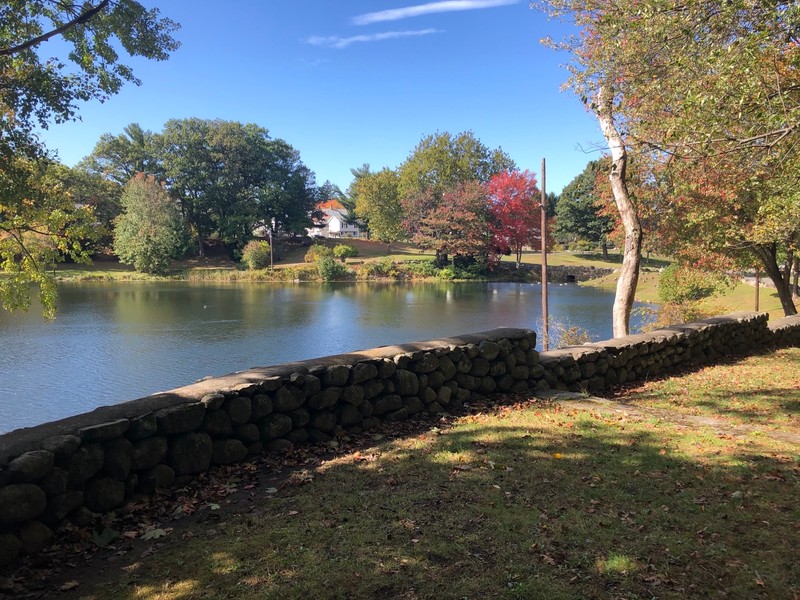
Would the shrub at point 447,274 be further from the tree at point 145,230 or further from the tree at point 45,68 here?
the tree at point 45,68

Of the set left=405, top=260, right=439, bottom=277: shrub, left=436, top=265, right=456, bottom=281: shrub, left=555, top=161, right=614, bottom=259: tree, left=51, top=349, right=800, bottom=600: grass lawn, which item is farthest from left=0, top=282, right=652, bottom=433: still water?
left=555, top=161, right=614, bottom=259: tree

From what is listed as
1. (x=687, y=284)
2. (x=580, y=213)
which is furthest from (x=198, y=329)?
(x=580, y=213)

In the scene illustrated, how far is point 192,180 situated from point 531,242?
35.5 meters

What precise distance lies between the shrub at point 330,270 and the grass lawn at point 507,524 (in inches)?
1769

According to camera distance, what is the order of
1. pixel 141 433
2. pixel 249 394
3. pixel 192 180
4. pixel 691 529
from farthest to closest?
pixel 192 180, pixel 249 394, pixel 141 433, pixel 691 529

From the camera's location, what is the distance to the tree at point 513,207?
165 ft

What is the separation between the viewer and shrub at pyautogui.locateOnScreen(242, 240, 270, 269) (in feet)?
170

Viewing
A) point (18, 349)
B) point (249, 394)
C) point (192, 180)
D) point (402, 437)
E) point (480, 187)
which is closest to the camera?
point (249, 394)

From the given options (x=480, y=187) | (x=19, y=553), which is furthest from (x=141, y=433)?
(x=480, y=187)

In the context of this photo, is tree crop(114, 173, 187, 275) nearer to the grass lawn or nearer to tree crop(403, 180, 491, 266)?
tree crop(403, 180, 491, 266)

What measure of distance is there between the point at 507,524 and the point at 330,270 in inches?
1854

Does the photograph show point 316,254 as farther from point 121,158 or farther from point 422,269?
point 121,158

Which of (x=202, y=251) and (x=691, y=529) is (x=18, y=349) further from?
(x=202, y=251)

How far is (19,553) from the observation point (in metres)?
2.89
